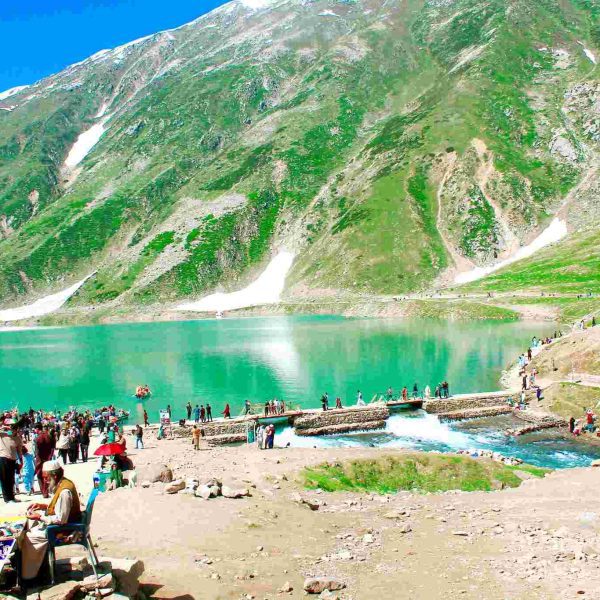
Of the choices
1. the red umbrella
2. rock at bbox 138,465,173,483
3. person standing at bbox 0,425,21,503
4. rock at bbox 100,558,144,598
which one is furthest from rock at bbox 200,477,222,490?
rock at bbox 100,558,144,598

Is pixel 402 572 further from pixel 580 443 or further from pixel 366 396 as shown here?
pixel 366 396

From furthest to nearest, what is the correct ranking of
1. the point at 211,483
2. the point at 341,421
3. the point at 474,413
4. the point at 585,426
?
the point at 474,413 → the point at 341,421 → the point at 585,426 → the point at 211,483

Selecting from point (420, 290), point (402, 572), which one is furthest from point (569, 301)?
point (402, 572)

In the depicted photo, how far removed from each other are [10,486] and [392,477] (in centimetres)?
1844

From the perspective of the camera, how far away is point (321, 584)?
564 inches

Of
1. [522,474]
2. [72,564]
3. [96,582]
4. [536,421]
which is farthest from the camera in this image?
[536,421]

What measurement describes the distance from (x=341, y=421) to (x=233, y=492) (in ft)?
95.5

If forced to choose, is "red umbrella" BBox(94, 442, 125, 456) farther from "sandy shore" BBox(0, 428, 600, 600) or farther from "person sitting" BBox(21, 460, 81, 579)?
"person sitting" BBox(21, 460, 81, 579)

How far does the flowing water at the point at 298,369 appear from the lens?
157ft

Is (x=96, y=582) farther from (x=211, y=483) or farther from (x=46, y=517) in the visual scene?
(x=211, y=483)

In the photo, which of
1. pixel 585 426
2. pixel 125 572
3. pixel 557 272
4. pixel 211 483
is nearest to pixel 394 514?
pixel 211 483

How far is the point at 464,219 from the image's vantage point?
7200 inches

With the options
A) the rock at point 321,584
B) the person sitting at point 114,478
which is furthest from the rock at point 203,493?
the rock at point 321,584

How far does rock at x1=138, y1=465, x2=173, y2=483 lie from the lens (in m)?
23.9
